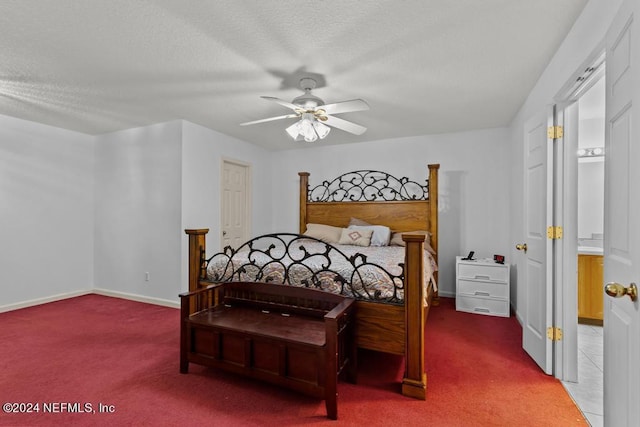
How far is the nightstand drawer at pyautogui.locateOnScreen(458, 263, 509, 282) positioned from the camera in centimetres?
363

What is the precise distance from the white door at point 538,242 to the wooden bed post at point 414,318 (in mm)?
1053

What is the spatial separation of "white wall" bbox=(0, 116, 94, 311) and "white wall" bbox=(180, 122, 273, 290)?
75.9 inches

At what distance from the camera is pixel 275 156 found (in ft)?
18.8

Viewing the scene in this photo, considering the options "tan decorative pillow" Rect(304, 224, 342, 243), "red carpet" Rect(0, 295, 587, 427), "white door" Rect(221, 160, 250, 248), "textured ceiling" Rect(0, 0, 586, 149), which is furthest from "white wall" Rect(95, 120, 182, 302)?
"tan decorative pillow" Rect(304, 224, 342, 243)

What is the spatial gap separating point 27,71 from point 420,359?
153 inches

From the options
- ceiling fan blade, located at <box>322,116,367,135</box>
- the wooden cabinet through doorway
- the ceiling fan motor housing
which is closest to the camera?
the ceiling fan motor housing

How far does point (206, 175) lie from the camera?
4285 mm

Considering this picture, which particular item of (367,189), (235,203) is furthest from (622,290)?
(235,203)

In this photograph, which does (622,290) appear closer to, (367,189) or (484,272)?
(484,272)

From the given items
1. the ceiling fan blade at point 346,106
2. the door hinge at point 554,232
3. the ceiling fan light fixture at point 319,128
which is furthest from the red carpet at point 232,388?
the ceiling fan blade at point 346,106

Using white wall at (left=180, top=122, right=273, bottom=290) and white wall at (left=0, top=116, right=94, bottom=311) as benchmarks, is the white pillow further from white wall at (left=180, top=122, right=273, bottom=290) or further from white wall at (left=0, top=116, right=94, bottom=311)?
white wall at (left=0, top=116, right=94, bottom=311)

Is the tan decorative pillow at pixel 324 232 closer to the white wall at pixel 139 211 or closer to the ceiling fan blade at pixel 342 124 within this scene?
the ceiling fan blade at pixel 342 124

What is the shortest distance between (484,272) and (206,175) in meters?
3.86

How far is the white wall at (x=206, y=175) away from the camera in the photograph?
156 inches
